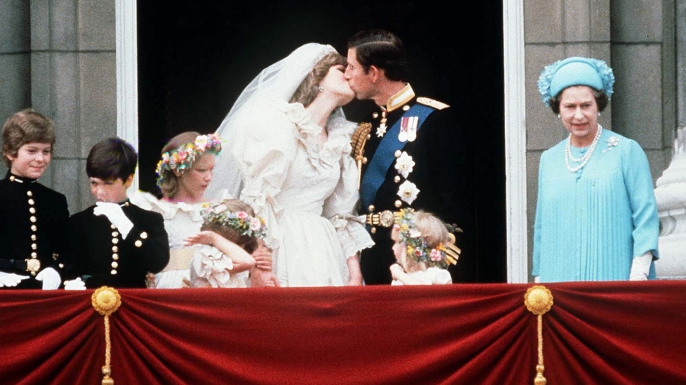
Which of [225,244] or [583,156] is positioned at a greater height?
[583,156]

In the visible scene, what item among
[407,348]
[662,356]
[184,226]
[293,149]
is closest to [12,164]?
[184,226]

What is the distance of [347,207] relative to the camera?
7383mm

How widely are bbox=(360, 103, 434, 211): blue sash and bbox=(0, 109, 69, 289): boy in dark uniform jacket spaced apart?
4.96 feet

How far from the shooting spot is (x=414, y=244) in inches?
265

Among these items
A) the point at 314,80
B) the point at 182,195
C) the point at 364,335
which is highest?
the point at 314,80

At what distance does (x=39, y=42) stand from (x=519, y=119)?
267cm

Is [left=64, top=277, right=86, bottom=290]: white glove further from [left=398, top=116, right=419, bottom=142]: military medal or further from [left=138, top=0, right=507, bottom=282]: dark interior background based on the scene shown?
[left=138, top=0, right=507, bottom=282]: dark interior background

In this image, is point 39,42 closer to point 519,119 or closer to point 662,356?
point 519,119

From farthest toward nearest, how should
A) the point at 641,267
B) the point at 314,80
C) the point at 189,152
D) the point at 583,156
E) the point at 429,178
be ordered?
the point at 314,80
the point at 429,178
the point at 189,152
the point at 583,156
the point at 641,267

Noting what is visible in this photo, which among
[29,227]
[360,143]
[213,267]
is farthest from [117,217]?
[360,143]

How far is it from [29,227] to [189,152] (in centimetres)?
93

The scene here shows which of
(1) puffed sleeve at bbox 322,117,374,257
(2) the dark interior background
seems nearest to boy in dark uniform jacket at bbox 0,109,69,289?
(1) puffed sleeve at bbox 322,117,374,257

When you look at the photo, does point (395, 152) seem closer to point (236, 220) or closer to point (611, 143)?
point (236, 220)

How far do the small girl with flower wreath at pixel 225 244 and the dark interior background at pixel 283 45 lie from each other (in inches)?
101
